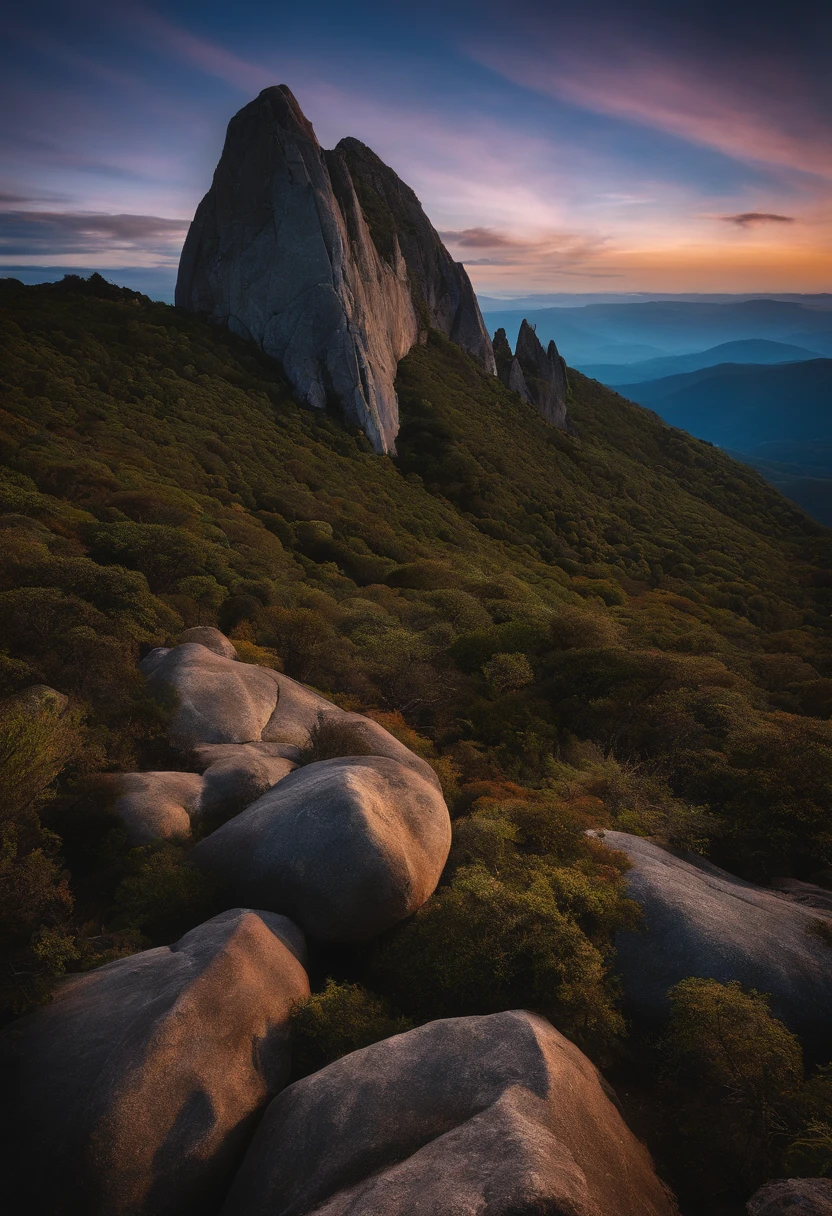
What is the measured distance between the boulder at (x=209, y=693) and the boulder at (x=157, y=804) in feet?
6.83

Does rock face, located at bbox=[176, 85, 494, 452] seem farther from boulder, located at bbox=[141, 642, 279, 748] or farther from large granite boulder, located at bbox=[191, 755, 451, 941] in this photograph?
large granite boulder, located at bbox=[191, 755, 451, 941]

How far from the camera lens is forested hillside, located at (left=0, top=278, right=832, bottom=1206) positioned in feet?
37.4

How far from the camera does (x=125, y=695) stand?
1670cm

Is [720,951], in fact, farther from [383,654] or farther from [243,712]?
[383,654]

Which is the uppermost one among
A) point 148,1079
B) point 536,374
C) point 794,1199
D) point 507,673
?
point 536,374

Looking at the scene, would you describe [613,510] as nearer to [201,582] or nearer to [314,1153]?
[201,582]

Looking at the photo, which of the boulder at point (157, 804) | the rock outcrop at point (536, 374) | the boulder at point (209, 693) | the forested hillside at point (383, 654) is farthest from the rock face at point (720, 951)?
the rock outcrop at point (536, 374)

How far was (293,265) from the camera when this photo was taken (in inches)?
2719

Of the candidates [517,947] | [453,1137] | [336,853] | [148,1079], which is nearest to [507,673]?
[336,853]

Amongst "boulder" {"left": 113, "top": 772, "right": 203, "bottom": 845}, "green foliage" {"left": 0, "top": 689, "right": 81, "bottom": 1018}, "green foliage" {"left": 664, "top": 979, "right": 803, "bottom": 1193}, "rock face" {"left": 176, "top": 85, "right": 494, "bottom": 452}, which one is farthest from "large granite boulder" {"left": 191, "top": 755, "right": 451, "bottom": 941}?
"rock face" {"left": 176, "top": 85, "right": 494, "bottom": 452}

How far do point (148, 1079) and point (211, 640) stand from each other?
15722mm

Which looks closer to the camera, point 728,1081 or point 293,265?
point 728,1081

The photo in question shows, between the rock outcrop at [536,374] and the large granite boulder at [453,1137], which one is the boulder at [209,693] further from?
the rock outcrop at [536,374]

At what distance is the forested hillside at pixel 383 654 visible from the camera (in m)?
11.4
